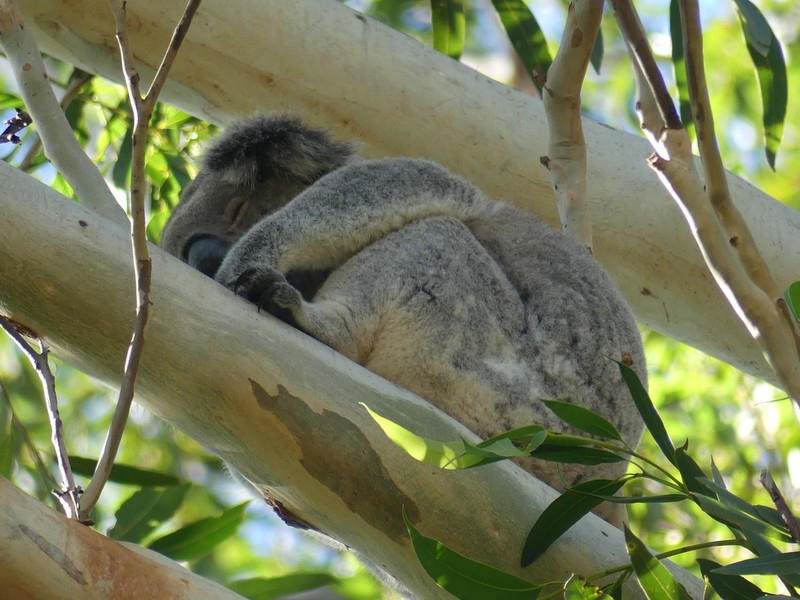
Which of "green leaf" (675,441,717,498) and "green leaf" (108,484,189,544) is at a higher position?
"green leaf" (675,441,717,498)

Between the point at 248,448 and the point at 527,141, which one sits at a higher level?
the point at 527,141

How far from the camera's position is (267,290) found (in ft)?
6.33

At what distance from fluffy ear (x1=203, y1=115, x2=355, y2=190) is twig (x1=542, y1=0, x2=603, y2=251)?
63 centimetres

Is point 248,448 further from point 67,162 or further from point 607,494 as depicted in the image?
point 67,162

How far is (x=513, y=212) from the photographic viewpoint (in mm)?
2672

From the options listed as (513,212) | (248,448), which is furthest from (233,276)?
(513,212)

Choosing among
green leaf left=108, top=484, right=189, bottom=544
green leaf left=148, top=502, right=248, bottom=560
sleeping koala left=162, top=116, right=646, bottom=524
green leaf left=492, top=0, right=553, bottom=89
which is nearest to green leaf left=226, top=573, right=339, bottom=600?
green leaf left=148, top=502, right=248, bottom=560

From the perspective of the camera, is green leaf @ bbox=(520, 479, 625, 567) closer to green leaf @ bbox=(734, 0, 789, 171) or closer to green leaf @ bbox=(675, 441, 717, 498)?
green leaf @ bbox=(675, 441, 717, 498)

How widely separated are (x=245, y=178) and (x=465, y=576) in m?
1.59

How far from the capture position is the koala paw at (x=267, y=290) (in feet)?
6.35

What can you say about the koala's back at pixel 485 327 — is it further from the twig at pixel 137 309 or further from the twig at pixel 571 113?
the twig at pixel 137 309

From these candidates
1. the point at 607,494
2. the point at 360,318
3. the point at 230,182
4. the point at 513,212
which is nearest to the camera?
the point at 607,494

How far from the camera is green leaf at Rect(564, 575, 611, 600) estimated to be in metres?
1.48

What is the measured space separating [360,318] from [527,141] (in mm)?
1151
